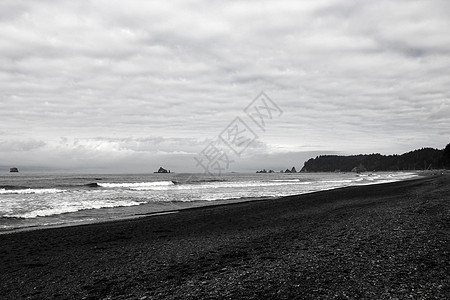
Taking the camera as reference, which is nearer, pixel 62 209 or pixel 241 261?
pixel 241 261

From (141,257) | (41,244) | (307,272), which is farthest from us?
(41,244)

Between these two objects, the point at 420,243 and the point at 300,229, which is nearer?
the point at 420,243

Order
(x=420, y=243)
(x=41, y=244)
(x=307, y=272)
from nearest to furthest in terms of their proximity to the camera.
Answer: (x=307, y=272), (x=420, y=243), (x=41, y=244)

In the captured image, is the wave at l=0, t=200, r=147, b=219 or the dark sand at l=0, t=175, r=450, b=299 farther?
the wave at l=0, t=200, r=147, b=219

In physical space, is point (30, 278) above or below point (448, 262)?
below

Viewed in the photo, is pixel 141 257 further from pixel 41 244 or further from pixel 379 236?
pixel 379 236

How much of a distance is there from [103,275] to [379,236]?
24.5ft

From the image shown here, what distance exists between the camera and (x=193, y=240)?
11.3 meters

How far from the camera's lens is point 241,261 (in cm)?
807

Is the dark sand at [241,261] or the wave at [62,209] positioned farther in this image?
the wave at [62,209]

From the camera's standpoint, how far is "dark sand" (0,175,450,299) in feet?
19.7

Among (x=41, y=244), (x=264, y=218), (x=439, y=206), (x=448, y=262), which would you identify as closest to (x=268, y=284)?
(x=448, y=262)

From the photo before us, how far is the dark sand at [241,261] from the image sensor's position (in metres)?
6.00

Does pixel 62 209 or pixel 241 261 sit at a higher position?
pixel 241 261
